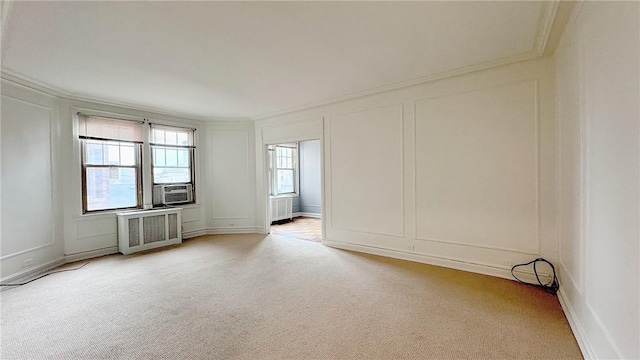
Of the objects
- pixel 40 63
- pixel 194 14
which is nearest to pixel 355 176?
pixel 194 14

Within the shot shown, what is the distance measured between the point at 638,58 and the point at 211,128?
20.6 ft

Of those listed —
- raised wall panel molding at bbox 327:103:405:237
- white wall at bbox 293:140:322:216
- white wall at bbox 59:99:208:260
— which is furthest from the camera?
white wall at bbox 293:140:322:216

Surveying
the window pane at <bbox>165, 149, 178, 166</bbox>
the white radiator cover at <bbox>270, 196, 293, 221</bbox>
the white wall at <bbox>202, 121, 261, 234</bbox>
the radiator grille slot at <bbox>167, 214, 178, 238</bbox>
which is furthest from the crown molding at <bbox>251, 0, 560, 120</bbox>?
the radiator grille slot at <bbox>167, 214, 178, 238</bbox>

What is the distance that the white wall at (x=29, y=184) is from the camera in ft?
11.6

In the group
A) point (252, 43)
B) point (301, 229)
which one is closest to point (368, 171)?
point (252, 43)

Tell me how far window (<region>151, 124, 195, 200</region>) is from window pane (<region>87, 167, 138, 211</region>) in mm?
438

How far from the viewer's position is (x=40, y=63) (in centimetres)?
320

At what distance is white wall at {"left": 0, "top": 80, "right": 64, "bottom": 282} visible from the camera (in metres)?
3.54

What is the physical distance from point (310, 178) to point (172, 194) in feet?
13.0

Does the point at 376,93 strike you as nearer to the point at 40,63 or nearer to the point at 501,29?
the point at 501,29

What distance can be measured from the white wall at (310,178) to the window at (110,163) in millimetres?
4386

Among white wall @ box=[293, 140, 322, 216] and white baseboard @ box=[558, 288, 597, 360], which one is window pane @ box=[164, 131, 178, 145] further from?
white baseboard @ box=[558, 288, 597, 360]

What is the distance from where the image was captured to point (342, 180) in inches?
191

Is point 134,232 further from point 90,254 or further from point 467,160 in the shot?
point 467,160
